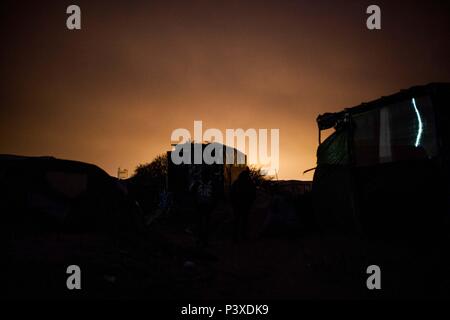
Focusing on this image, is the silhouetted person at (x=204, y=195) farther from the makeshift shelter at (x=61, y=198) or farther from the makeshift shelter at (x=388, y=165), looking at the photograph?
the makeshift shelter at (x=388, y=165)

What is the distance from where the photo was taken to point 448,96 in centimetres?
648

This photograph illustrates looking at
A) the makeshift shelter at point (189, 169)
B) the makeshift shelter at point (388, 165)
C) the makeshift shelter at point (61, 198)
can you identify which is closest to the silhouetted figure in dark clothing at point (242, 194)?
the makeshift shelter at point (388, 165)

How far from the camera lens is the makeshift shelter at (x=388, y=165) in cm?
649

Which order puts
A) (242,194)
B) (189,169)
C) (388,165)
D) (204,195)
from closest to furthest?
(388,165) → (204,195) → (242,194) → (189,169)

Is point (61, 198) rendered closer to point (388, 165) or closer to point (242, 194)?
point (242, 194)

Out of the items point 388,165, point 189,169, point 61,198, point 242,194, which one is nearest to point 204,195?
point 242,194

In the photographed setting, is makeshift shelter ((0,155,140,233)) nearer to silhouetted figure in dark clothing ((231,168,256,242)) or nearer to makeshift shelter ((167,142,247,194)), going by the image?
silhouetted figure in dark clothing ((231,168,256,242))

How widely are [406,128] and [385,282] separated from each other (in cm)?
374

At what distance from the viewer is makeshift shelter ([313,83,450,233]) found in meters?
6.49

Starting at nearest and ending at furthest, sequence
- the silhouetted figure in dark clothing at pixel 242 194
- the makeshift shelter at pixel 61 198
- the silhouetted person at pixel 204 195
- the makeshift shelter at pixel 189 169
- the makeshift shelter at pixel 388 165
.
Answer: the makeshift shelter at pixel 388 165
the makeshift shelter at pixel 61 198
the silhouetted person at pixel 204 195
the silhouetted figure in dark clothing at pixel 242 194
the makeshift shelter at pixel 189 169

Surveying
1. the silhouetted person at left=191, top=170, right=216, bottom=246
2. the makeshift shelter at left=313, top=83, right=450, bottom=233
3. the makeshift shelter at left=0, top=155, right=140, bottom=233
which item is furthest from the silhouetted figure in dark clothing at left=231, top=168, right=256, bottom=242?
the makeshift shelter at left=0, top=155, right=140, bottom=233

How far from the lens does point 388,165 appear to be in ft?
24.5
